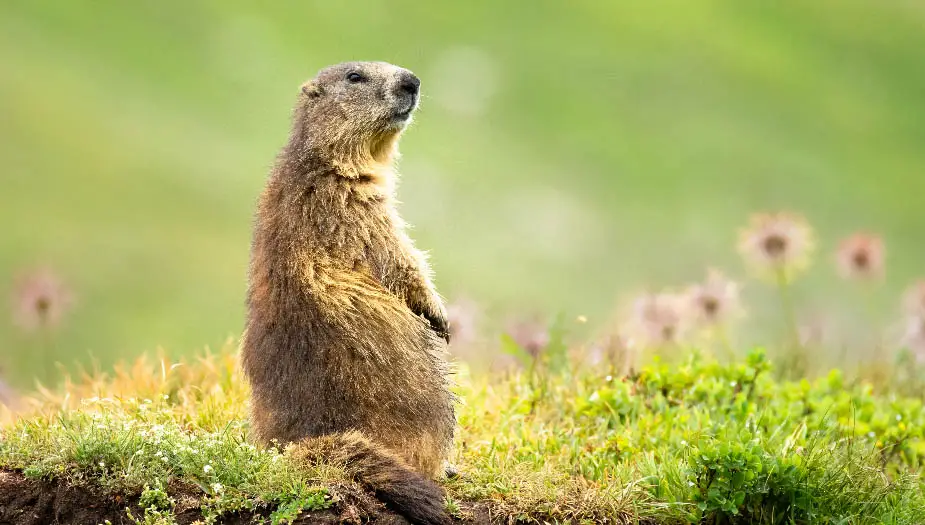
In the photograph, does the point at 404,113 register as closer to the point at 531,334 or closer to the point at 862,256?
the point at 531,334

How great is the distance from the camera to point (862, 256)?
376 inches

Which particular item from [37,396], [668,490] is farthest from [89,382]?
[668,490]

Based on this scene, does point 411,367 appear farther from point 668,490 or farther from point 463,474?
point 668,490

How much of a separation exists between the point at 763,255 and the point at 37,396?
567 cm

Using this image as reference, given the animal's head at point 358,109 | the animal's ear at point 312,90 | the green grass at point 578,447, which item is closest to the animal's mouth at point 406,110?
the animal's head at point 358,109

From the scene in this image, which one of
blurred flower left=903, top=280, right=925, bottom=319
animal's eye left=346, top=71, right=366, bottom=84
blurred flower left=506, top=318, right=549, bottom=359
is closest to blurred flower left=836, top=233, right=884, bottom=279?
blurred flower left=903, top=280, right=925, bottom=319

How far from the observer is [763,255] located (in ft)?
29.9

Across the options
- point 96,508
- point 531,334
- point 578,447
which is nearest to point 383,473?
point 96,508

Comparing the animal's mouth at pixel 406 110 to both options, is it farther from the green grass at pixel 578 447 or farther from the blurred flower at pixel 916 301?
the blurred flower at pixel 916 301

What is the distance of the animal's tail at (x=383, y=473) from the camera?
5426 millimetres

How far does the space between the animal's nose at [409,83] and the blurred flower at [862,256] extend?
4822 mm

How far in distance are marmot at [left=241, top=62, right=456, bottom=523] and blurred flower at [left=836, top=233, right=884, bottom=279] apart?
4834mm

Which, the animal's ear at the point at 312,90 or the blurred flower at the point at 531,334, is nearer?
the animal's ear at the point at 312,90

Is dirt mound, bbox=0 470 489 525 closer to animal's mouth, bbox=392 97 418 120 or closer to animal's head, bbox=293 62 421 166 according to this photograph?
animal's head, bbox=293 62 421 166
